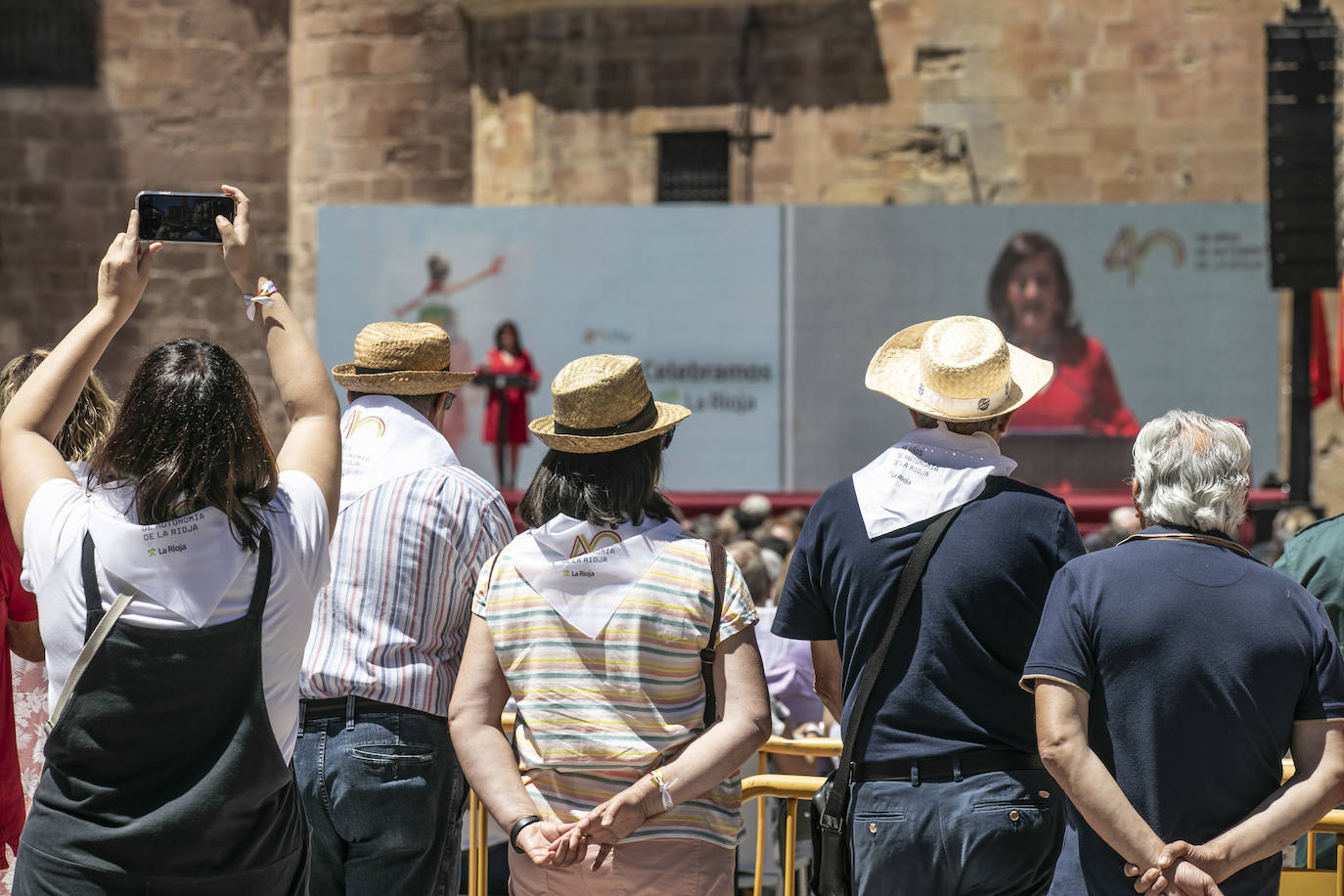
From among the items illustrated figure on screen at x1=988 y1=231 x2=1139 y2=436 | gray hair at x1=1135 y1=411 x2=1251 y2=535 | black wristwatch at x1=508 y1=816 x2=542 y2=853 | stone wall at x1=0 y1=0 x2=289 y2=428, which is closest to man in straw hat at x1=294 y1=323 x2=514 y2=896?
black wristwatch at x1=508 y1=816 x2=542 y2=853

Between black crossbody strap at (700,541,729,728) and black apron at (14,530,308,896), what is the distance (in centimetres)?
79

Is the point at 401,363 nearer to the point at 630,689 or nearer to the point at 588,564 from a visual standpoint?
the point at 588,564

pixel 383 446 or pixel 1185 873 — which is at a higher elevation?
pixel 383 446

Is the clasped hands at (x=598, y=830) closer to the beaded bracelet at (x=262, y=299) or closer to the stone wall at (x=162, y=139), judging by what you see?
the beaded bracelet at (x=262, y=299)

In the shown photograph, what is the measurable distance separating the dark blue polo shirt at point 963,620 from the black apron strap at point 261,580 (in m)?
1.10

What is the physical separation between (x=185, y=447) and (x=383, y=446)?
900mm

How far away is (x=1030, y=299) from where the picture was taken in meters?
12.6

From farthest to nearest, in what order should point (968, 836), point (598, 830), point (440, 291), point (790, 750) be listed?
1. point (440, 291)
2. point (790, 750)
3. point (968, 836)
4. point (598, 830)

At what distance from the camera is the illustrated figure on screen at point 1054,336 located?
1250cm

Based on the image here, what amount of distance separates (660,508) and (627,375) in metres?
0.27

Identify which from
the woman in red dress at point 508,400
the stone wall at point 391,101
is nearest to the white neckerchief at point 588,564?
the woman in red dress at point 508,400

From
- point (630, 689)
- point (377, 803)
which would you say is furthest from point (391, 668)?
point (630, 689)

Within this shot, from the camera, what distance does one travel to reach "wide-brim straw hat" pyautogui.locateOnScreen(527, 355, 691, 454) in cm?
285

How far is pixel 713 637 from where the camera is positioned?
2.71 metres
